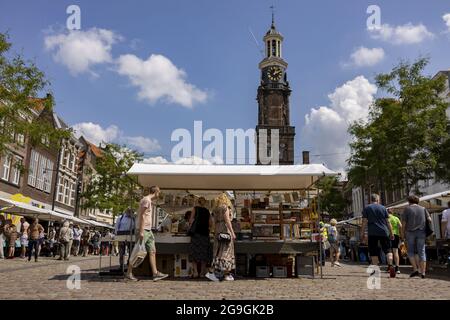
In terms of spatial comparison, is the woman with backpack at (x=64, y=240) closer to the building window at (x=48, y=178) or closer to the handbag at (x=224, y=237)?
the handbag at (x=224, y=237)

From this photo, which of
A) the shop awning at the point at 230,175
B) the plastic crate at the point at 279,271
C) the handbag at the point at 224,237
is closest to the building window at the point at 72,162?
the shop awning at the point at 230,175

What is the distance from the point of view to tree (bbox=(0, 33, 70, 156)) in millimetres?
16359

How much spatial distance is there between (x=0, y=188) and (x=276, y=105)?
51107 mm

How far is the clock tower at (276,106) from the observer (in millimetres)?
72188

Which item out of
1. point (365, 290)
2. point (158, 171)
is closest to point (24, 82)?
point (158, 171)

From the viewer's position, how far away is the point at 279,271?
1020cm

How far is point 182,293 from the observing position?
657 cm

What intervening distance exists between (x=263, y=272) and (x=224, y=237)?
1.90m

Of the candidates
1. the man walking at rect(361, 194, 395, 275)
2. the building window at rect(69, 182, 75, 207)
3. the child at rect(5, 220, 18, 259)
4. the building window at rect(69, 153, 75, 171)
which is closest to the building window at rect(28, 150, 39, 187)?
the building window at rect(69, 153, 75, 171)

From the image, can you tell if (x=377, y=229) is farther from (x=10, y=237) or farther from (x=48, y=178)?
(x=48, y=178)

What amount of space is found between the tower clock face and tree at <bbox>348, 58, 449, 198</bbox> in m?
52.0

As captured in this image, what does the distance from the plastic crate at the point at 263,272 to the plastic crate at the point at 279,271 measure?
181 mm

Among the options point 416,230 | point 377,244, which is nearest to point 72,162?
point 377,244

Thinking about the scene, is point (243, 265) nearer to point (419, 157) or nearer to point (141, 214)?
point (141, 214)
